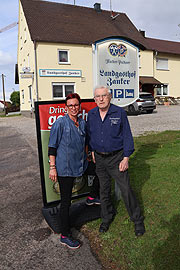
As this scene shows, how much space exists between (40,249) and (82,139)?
139cm

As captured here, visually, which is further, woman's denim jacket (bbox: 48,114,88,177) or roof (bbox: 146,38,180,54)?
roof (bbox: 146,38,180,54)

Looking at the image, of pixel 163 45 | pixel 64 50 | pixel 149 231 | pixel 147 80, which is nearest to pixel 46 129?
pixel 149 231

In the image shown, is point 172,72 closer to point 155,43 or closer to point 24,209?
point 155,43

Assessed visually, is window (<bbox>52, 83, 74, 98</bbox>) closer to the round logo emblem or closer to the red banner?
Answer: the round logo emblem

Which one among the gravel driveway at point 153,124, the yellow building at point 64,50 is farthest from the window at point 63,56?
the gravel driveway at point 153,124

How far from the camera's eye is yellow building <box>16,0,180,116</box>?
19.4m

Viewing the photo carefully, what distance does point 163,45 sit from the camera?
94.5 feet

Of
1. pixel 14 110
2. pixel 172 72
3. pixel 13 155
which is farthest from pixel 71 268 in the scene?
pixel 14 110

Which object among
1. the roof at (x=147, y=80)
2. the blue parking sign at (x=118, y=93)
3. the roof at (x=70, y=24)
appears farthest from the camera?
the roof at (x=147, y=80)

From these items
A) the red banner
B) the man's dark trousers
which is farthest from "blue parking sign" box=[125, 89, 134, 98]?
the man's dark trousers

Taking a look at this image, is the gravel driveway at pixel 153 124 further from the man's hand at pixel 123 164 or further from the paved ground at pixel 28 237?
the man's hand at pixel 123 164

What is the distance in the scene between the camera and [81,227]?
10.6 feet

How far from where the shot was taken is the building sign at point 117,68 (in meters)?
3.80

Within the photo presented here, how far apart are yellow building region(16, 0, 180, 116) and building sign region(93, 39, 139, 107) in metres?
15.9
